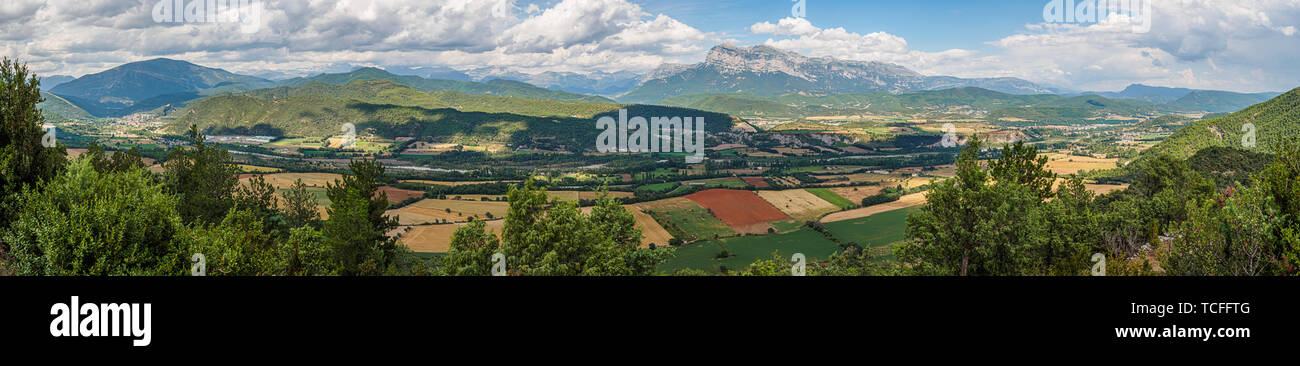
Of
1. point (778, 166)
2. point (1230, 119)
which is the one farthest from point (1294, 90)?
point (778, 166)

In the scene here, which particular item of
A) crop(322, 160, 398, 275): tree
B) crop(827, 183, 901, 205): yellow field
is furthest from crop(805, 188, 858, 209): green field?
crop(322, 160, 398, 275): tree

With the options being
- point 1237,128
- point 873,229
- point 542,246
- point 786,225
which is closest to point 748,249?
point 786,225

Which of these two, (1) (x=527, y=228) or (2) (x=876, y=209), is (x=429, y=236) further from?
(2) (x=876, y=209)

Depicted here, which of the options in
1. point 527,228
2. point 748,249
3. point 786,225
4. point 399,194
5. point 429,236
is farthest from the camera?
point 399,194

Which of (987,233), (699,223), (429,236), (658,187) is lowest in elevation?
(429,236)

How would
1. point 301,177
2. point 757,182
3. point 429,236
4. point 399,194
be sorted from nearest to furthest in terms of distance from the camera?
point 429,236 → point 399,194 → point 301,177 → point 757,182

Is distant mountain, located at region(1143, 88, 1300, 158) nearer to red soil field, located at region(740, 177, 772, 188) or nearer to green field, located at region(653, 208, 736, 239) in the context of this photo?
red soil field, located at region(740, 177, 772, 188)
